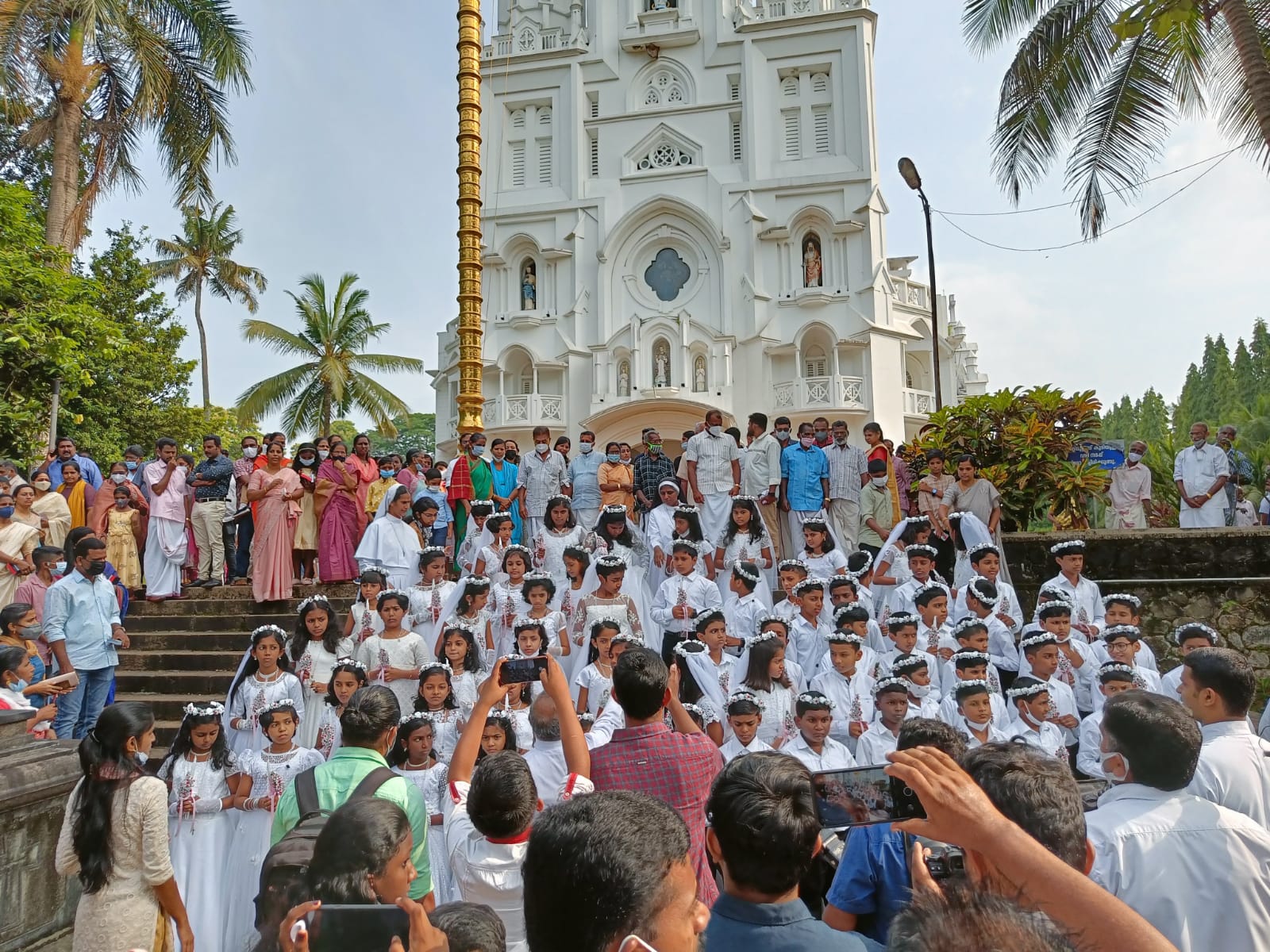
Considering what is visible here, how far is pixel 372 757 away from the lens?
3.55 metres

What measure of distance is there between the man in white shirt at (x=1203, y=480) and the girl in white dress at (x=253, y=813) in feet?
37.1

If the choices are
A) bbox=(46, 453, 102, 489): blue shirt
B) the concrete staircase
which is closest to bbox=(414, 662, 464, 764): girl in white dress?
the concrete staircase

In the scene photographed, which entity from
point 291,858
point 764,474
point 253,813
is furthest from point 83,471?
point 291,858

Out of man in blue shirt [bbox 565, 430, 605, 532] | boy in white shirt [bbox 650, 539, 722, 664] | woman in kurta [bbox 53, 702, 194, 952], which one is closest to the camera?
woman in kurta [bbox 53, 702, 194, 952]

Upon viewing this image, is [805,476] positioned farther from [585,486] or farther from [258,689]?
[258,689]

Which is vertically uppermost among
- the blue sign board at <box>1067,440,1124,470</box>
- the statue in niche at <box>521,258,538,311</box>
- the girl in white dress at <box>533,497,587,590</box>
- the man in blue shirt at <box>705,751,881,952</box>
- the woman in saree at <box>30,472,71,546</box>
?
the statue in niche at <box>521,258,538,311</box>

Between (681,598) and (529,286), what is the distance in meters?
20.3

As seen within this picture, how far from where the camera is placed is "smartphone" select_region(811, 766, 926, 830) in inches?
74.0

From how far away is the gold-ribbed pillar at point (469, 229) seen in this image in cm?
866

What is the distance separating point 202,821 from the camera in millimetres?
4879

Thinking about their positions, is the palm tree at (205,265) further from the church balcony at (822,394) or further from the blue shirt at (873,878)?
the blue shirt at (873,878)

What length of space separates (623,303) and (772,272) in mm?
4325

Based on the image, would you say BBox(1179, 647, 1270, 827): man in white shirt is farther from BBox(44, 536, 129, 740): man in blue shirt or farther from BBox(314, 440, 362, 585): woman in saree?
BBox(314, 440, 362, 585): woman in saree

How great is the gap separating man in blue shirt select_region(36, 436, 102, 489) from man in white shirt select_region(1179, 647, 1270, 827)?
1092cm
